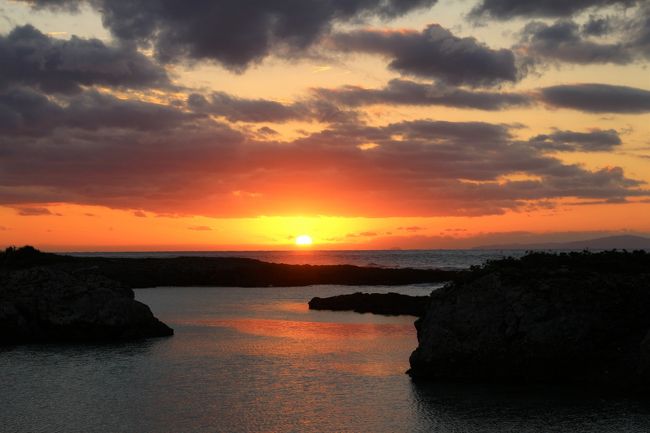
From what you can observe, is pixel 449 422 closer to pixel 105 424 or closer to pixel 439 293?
pixel 439 293

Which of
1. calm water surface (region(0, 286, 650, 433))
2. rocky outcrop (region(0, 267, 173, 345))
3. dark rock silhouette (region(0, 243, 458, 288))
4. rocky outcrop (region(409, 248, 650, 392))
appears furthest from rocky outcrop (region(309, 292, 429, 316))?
dark rock silhouette (region(0, 243, 458, 288))

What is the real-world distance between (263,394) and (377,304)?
34.3m

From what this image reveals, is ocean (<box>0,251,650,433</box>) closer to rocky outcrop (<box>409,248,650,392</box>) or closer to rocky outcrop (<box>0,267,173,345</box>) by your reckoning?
rocky outcrop (<box>409,248,650,392</box>)

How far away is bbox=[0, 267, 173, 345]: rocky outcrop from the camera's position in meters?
40.9

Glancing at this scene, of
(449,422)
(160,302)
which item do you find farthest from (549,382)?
(160,302)

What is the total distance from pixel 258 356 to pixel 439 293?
9931 mm

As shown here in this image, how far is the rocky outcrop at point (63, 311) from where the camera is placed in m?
40.9

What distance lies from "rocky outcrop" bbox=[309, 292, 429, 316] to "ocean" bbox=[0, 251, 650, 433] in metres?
15.2

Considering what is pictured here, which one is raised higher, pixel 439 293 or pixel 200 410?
pixel 439 293

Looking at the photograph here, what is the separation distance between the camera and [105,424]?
22344mm

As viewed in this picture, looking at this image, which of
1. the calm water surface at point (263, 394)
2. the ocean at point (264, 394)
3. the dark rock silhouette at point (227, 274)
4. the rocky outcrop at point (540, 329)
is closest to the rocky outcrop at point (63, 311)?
the ocean at point (264, 394)

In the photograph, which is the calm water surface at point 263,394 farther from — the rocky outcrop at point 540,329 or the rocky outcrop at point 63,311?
the rocky outcrop at point 63,311

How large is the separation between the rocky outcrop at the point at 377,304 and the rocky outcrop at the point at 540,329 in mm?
27094

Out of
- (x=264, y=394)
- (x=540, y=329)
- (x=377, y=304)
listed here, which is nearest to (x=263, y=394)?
(x=264, y=394)
